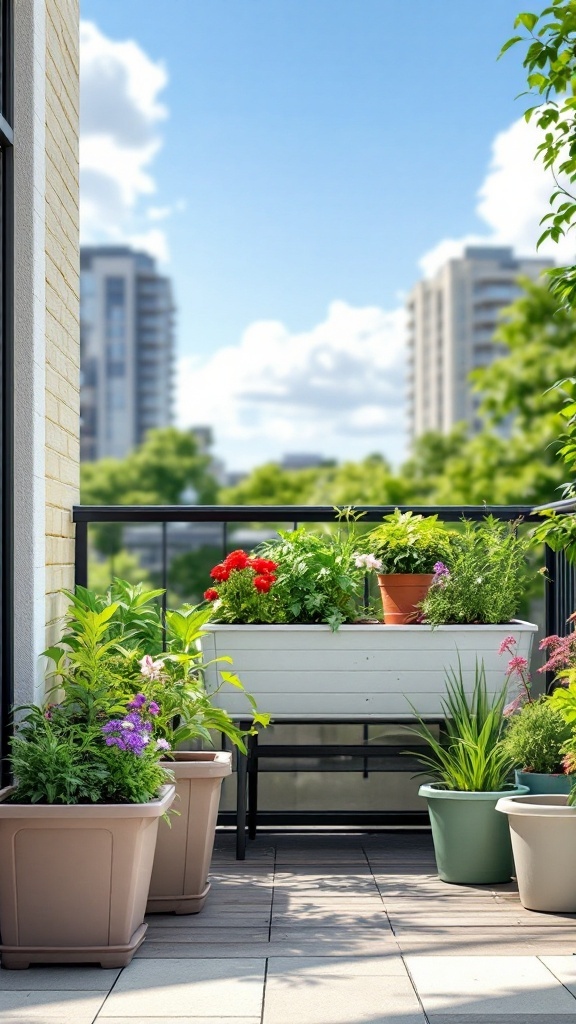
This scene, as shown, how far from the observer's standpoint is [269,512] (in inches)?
164

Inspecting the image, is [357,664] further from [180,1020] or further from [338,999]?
[180,1020]

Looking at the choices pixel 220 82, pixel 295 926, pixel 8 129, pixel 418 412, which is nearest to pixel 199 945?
pixel 295 926

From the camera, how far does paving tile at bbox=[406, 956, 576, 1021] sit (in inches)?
94.5

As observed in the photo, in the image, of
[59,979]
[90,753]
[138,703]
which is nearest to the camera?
[59,979]

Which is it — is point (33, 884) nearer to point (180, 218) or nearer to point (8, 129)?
point (8, 129)

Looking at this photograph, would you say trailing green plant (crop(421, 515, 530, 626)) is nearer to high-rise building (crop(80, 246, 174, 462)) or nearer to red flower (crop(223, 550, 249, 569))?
red flower (crop(223, 550, 249, 569))

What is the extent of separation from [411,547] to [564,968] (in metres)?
1.59

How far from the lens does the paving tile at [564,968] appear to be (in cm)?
256

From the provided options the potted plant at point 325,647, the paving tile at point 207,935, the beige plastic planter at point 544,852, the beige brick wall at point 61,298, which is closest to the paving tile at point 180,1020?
the paving tile at point 207,935

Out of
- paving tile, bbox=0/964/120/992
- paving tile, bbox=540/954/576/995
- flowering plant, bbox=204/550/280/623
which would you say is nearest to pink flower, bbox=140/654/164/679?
flowering plant, bbox=204/550/280/623

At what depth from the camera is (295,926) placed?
120 inches

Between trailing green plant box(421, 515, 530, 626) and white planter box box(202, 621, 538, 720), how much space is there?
0.22ft

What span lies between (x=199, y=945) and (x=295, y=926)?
11.7 inches

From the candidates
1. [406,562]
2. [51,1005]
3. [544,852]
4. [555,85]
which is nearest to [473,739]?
[544,852]
